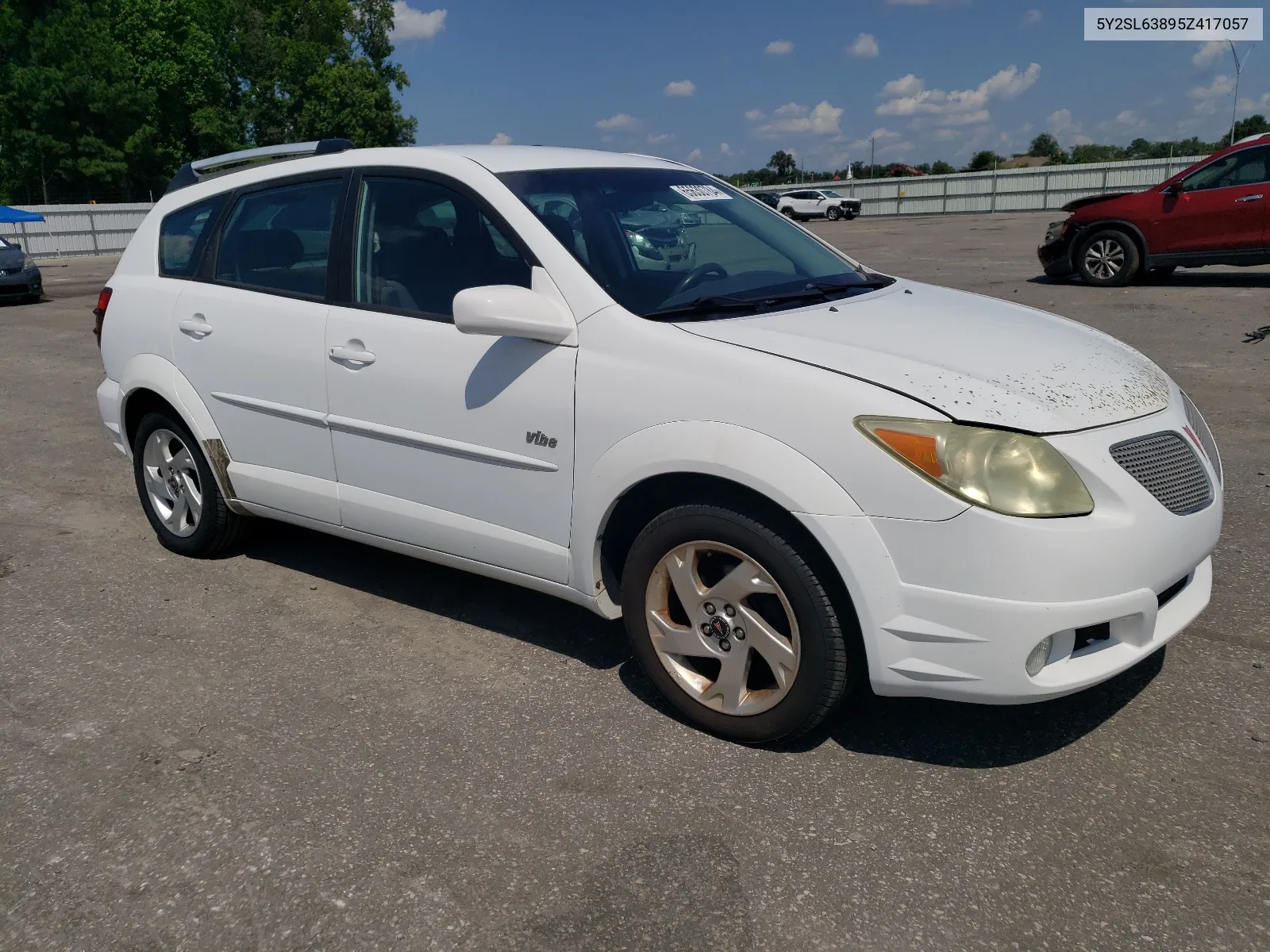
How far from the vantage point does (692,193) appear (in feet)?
14.0

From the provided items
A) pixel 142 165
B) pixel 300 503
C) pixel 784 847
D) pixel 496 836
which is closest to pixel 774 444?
pixel 784 847

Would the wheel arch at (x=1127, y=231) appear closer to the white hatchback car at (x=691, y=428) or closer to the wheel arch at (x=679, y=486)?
the white hatchback car at (x=691, y=428)

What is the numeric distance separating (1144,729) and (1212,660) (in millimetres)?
606

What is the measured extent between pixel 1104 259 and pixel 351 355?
12463 millimetres

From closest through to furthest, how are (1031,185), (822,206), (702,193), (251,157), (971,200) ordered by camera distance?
(702,193) < (251,157) < (1031,185) < (971,200) < (822,206)

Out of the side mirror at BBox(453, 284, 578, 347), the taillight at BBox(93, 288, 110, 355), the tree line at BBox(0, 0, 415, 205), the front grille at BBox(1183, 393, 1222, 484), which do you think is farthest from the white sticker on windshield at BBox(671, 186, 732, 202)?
the tree line at BBox(0, 0, 415, 205)

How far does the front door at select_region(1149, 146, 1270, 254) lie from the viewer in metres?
12.5

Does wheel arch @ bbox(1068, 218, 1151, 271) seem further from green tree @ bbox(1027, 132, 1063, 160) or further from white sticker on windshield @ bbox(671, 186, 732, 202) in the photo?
green tree @ bbox(1027, 132, 1063, 160)

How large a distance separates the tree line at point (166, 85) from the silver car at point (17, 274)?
34.7 metres

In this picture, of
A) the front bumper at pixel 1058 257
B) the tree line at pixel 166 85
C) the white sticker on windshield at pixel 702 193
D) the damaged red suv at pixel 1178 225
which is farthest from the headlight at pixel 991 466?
the tree line at pixel 166 85

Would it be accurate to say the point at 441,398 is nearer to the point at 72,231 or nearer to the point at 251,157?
the point at 251,157

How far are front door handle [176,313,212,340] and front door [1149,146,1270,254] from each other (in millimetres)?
12197

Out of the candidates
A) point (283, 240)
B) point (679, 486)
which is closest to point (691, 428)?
point (679, 486)

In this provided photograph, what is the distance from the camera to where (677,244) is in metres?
3.88
